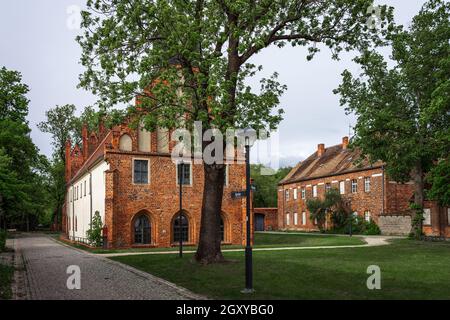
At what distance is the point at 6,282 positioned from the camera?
500 inches

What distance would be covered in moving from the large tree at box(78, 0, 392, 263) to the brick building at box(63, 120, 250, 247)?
1010 cm

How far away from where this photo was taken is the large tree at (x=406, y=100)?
89.9ft

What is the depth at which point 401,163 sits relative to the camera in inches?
1136

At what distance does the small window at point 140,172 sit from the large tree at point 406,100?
1269cm

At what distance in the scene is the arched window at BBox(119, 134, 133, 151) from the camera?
28.1m

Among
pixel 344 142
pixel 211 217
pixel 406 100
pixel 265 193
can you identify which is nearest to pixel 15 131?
pixel 211 217

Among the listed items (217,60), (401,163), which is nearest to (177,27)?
(217,60)

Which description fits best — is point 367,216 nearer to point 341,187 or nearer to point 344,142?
point 341,187

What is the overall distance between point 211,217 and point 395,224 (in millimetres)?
25636

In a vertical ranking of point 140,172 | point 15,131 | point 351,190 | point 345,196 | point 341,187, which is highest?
point 15,131

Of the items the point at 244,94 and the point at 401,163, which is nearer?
the point at 244,94
